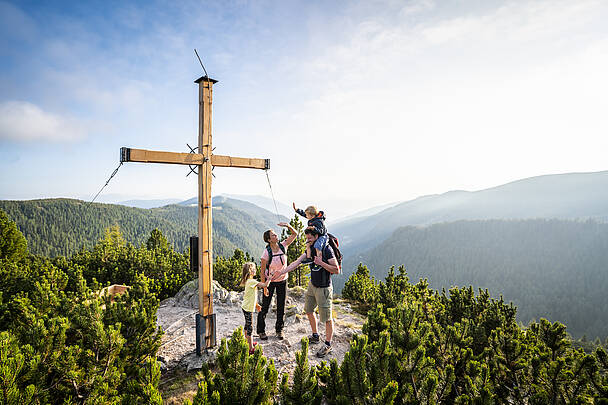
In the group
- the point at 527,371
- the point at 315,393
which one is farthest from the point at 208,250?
the point at 527,371

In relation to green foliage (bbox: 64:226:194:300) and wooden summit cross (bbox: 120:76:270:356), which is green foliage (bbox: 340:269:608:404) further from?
green foliage (bbox: 64:226:194:300)

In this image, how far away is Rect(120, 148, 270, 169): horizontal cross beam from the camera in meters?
4.52

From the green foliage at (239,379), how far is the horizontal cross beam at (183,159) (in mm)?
3195

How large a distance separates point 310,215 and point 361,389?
294cm

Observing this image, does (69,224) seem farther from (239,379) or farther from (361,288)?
(239,379)

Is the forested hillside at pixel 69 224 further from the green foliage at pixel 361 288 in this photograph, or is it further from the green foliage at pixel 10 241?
the green foliage at pixel 361 288

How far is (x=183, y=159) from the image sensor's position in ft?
16.6

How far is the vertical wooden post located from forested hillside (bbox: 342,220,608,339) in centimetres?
13893

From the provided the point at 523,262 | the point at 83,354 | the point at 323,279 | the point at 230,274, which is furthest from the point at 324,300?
the point at 523,262

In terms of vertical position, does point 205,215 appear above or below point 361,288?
above

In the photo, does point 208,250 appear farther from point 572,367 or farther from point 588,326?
point 588,326

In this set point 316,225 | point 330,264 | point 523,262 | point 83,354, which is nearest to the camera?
point 83,354

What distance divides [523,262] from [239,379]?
192719 millimetres

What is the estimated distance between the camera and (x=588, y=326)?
358 ft
